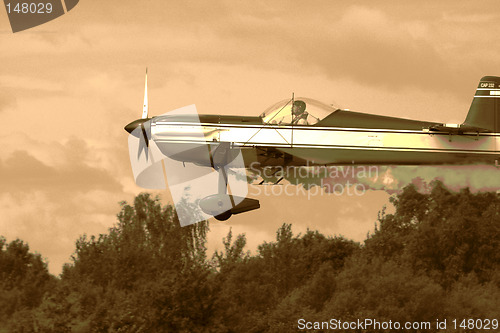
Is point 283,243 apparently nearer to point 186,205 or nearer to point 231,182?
point 186,205

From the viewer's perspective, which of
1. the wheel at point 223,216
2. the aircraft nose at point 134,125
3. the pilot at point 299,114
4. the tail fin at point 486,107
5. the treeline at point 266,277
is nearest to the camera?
the wheel at point 223,216

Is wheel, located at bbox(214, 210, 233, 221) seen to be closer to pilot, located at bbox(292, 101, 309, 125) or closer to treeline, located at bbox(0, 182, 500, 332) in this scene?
pilot, located at bbox(292, 101, 309, 125)

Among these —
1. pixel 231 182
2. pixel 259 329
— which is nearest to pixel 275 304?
pixel 259 329

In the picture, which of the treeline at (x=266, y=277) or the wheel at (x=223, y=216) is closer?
the wheel at (x=223, y=216)

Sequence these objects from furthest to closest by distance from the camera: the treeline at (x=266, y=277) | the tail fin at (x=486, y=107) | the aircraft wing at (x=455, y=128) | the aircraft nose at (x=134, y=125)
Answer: the treeline at (x=266, y=277), the aircraft nose at (x=134, y=125), the tail fin at (x=486, y=107), the aircraft wing at (x=455, y=128)

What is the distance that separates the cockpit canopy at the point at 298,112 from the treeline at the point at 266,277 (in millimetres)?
31646

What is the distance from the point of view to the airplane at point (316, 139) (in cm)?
2042

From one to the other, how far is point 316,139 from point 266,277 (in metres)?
51.0

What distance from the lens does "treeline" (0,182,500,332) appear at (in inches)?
2148

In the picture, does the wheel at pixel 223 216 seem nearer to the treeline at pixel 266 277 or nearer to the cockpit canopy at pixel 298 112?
the cockpit canopy at pixel 298 112

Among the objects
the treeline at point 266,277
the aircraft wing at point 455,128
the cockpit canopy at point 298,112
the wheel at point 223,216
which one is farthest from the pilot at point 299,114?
the treeline at point 266,277

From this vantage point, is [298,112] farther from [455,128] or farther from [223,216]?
[455,128]

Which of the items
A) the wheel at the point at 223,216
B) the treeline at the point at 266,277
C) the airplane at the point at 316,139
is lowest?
the treeline at the point at 266,277

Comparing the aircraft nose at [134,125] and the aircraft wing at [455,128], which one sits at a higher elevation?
the aircraft nose at [134,125]
